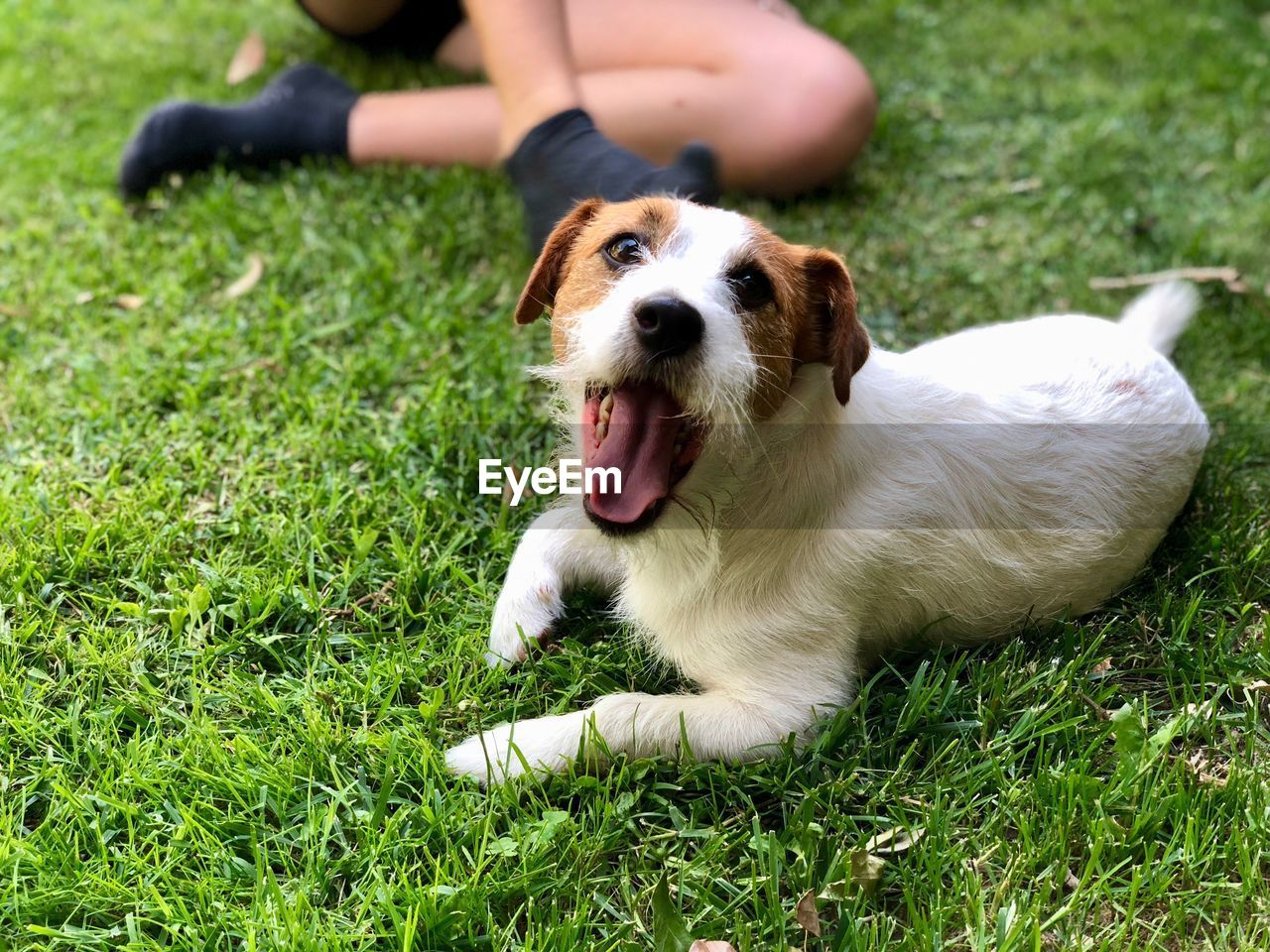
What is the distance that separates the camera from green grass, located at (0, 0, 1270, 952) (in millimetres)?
2152

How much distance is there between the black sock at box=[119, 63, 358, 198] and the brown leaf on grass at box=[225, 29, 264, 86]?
763mm

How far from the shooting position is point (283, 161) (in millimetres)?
4938

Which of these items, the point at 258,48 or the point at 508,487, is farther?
the point at 258,48

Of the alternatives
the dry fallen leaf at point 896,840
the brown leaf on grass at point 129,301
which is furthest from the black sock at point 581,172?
the dry fallen leaf at point 896,840

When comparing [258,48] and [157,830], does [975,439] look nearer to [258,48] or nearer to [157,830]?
[157,830]

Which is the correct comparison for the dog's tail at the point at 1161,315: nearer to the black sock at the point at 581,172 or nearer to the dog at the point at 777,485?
the dog at the point at 777,485

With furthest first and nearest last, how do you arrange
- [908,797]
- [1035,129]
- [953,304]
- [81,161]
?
[1035,129] < [81,161] < [953,304] < [908,797]

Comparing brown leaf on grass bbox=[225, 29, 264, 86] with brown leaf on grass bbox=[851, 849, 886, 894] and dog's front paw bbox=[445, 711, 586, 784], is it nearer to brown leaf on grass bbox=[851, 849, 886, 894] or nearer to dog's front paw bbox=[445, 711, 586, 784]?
dog's front paw bbox=[445, 711, 586, 784]

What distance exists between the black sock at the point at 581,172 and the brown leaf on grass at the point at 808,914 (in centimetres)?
234

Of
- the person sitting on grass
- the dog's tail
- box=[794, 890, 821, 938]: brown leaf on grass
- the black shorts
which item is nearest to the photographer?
box=[794, 890, 821, 938]: brown leaf on grass

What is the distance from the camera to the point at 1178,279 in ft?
14.5

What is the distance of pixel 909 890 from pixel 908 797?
0.28m

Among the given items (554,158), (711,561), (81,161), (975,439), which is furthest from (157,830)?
(81,161)
